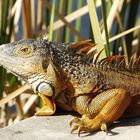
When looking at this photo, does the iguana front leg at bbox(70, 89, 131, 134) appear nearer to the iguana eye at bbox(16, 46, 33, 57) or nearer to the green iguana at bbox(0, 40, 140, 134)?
the green iguana at bbox(0, 40, 140, 134)

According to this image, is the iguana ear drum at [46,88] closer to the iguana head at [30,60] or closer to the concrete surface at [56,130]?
the iguana head at [30,60]

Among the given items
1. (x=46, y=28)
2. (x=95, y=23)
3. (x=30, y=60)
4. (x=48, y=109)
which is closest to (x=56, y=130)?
(x=48, y=109)

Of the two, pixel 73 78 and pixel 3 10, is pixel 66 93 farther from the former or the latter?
pixel 3 10

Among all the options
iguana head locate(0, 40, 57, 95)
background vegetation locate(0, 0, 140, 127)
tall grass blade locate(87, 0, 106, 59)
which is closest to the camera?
iguana head locate(0, 40, 57, 95)

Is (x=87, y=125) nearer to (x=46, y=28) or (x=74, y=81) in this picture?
(x=74, y=81)

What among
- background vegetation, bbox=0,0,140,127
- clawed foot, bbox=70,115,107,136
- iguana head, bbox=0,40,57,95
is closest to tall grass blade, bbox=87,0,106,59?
background vegetation, bbox=0,0,140,127

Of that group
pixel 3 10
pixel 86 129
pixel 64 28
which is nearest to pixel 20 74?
pixel 86 129
